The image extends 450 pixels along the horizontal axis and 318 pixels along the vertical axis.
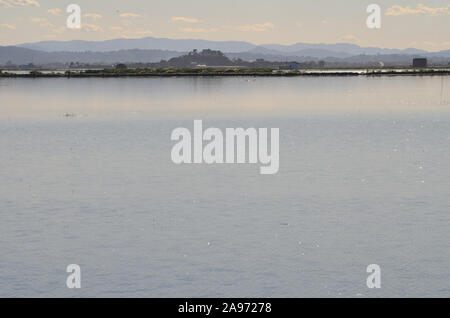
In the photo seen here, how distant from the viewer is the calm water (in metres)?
21.9

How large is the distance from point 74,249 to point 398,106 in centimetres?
7747

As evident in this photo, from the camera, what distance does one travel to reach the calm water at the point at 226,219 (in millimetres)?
21891

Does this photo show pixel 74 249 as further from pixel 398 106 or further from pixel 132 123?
pixel 398 106

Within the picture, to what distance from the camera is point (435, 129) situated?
64750 mm

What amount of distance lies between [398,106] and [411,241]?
242 ft

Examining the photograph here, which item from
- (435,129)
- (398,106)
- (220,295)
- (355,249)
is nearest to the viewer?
(220,295)

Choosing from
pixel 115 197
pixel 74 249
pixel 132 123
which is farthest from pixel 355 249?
pixel 132 123

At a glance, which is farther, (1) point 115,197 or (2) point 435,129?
(2) point 435,129

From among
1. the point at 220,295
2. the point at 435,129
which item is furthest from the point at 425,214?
the point at 435,129

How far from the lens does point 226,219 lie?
2944 cm
